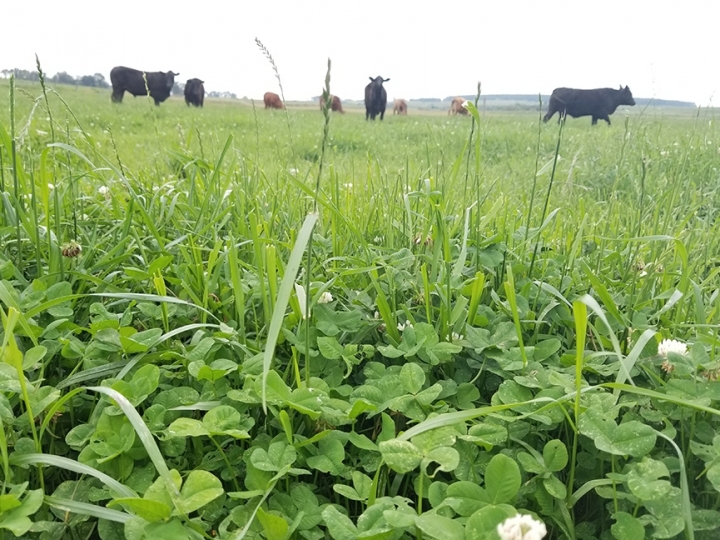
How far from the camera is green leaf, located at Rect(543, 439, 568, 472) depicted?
93 cm

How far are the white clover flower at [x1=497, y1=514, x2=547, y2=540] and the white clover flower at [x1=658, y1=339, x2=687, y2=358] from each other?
712mm

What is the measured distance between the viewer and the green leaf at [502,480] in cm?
84

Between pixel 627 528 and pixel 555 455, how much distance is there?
6.3 inches

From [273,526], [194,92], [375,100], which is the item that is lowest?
[273,526]

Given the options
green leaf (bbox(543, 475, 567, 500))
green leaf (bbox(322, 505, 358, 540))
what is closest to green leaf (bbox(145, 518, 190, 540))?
green leaf (bbox(322, 505, 358, 540))

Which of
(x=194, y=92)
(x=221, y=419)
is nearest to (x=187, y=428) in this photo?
(x=221, y=419)

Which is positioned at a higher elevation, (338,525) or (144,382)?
(144,382)

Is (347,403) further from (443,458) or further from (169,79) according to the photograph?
(169,79)

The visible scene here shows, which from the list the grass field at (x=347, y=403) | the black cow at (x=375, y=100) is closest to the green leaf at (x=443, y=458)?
the grass field at (x=347, y=403)

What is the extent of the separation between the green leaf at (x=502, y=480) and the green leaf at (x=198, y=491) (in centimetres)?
47

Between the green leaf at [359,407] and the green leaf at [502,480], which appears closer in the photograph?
the green leaf at [502,480]

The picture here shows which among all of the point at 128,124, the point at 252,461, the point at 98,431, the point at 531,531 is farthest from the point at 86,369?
the point at 128,124

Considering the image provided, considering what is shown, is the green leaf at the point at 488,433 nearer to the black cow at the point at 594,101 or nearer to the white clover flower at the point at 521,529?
the white clover flower at the point at 521,529

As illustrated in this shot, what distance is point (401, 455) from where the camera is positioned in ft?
2.91
